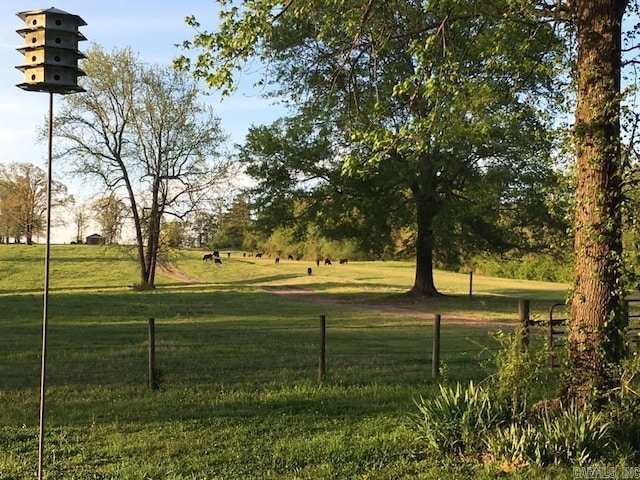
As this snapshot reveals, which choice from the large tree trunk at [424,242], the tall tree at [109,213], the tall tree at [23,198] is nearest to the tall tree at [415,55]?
the large tree trunk at [424,242]

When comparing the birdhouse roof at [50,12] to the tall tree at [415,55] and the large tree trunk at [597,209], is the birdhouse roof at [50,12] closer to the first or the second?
the tall tree at [415,55]

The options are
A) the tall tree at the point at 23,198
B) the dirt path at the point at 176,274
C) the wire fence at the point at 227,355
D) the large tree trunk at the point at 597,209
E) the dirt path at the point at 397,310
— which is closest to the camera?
the large tree trunk at the point at 597,209

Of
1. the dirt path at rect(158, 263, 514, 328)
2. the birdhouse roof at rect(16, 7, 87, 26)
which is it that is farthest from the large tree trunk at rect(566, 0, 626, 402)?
the dirt path at rect(158, 263, 514, 328)

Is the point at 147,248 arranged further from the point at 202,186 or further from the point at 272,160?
the point at 272,160

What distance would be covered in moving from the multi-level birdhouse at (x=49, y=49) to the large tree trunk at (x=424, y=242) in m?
21.1

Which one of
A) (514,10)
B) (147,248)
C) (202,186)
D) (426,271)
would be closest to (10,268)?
(147,248)

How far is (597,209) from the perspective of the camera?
573cm

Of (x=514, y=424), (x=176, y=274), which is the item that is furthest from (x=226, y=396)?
(x=176, y=274)

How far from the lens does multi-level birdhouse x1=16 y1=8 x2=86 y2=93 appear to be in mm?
4965

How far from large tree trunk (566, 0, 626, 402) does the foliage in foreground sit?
0.28m

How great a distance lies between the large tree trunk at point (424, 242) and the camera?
26.7 metres

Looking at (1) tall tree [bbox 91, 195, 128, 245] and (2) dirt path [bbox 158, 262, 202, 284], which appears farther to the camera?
(2) dirt path [bbox 158, 262, 202, 284]

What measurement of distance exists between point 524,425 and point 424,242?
74.2ft

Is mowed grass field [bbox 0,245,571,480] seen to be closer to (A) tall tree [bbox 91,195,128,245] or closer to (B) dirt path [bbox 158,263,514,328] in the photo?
(B) dirt path [bbox 158,263,514,328]
